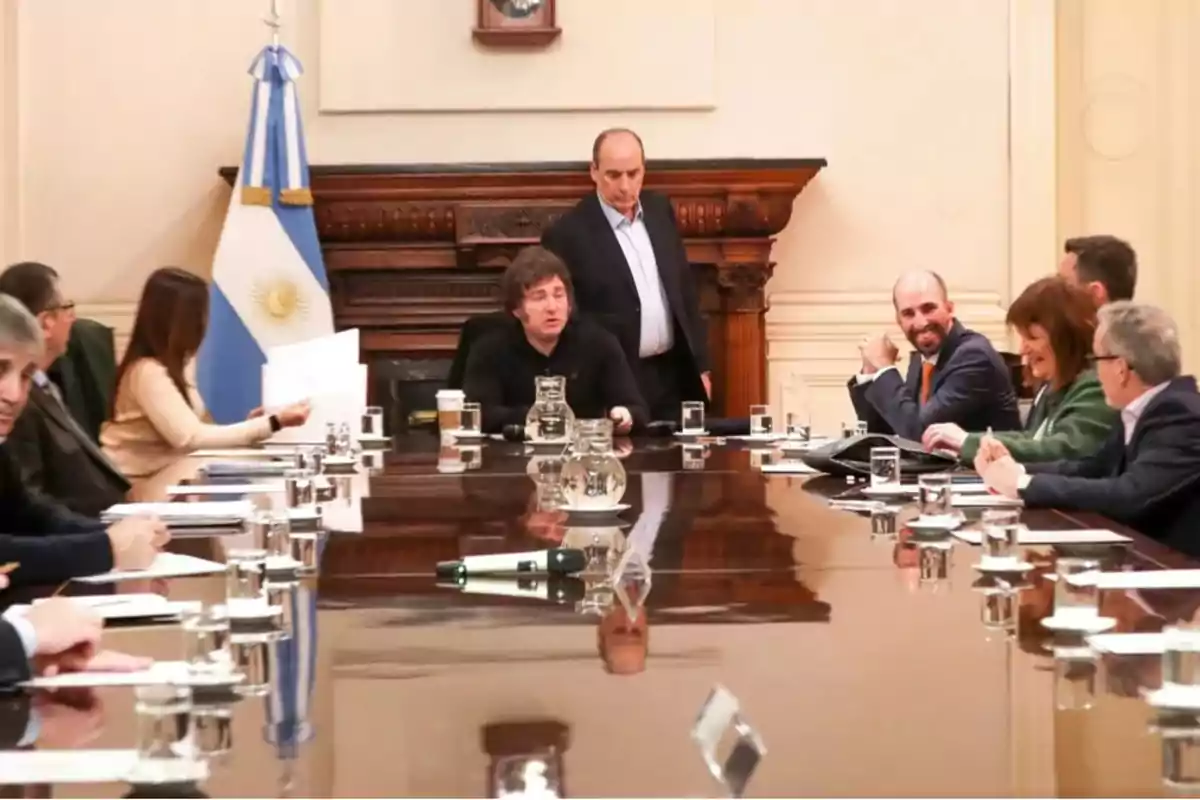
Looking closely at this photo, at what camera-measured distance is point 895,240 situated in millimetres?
7277

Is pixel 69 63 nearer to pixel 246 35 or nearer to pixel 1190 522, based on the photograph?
pixel 246 35

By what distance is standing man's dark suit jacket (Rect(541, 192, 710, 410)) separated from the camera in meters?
5.88

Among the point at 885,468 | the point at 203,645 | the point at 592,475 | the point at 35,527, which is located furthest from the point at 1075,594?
the point at 35,527

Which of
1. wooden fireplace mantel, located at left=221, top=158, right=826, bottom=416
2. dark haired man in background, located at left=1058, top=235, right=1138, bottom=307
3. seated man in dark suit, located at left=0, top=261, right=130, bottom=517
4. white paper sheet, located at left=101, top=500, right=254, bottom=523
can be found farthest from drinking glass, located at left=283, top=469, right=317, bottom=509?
wooden fireplace mantel, located at left=221, top=158, right=826, bottom=416

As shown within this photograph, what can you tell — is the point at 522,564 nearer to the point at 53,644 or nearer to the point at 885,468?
the point at 53,644

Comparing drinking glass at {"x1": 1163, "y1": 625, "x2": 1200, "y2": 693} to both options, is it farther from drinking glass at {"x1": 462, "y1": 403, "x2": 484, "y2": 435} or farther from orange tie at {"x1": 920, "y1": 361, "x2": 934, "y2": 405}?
drinking glass at {"x1": 462, "y1": 403, "x2": 484, "y2": 435}

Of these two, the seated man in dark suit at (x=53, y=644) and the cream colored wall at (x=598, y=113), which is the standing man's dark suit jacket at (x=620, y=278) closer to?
the cream colored wall at (x=598, y=113)

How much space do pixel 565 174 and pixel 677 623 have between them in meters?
4.79

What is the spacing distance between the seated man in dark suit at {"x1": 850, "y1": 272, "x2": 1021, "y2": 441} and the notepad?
184cm

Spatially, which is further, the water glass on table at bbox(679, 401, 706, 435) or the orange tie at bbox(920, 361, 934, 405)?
the water glass on table at bbox(679, 401, 706, 435)

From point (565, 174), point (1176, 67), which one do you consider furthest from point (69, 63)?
point (1176, 67)

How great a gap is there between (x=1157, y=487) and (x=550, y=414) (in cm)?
197

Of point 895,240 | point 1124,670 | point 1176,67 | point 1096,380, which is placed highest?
point 1176,67

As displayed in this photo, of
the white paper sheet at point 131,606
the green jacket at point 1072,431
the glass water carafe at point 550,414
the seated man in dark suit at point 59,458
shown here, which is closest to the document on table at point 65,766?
the white paper sheet at point 131,606
